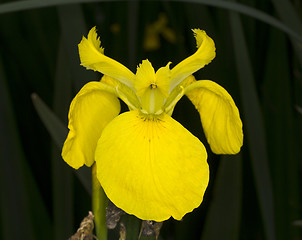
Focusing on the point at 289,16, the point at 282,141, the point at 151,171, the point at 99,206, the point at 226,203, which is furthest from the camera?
the point at 282,141

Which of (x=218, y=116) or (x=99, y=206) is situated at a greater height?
(x=218, y=116)

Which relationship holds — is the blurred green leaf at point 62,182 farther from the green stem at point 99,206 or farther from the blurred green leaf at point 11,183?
the green stem at point 99,206

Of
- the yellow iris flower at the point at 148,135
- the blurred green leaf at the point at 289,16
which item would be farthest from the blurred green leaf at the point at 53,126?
the blurred green leaf at the point at 289,16

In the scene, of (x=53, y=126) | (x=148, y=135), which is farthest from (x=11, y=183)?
(x=148, y=135)

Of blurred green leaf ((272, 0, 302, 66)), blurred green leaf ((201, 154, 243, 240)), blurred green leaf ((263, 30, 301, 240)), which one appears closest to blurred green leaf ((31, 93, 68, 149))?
blurred green leaf ((201, 154, 243, 240))

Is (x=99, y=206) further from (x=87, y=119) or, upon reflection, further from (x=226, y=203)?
(x=226, y=203)

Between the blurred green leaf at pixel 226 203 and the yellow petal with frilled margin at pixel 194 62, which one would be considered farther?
the blurred green leaf at pixel 226 203
